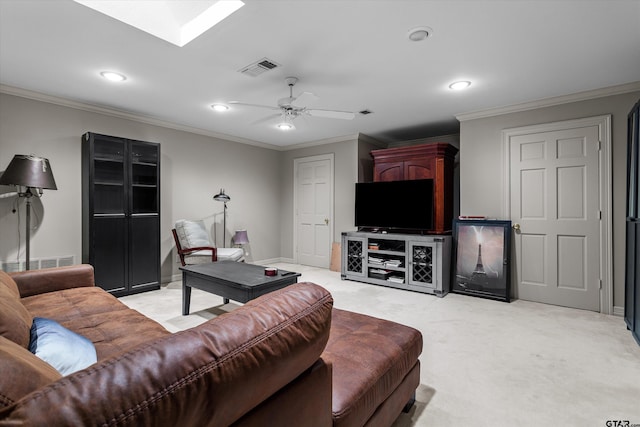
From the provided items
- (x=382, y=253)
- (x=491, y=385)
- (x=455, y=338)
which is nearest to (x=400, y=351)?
(x=491, y=385)

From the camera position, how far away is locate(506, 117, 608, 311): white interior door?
3.48m

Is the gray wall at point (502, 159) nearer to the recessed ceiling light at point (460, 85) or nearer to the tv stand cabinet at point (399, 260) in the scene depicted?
the tv stand cabinet at point (399, 260)

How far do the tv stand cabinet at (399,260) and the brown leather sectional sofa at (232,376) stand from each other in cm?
274

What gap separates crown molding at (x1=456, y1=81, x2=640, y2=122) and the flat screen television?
1.04 metres

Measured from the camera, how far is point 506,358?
2.37 m

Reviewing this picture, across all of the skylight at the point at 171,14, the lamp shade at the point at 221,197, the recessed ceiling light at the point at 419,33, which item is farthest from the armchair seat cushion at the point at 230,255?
the recessed ceiling light at the point at 419,33

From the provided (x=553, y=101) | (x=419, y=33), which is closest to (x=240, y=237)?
(x=419, y=33)

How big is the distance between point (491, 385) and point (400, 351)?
3.07 ft

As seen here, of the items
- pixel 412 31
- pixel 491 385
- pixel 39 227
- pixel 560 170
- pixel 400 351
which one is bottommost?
pixel 491 385

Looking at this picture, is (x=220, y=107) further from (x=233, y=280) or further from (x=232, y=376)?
(x=232, y=376)

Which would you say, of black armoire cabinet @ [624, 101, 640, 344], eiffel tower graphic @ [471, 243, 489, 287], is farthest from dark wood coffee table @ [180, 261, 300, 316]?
black armoire cabinet @ [624, 101, 640, 344]

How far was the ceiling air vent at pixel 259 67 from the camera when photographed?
111 inches

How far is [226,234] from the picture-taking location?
559 cm

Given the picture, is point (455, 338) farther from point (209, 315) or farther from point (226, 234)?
point (226, 234)
